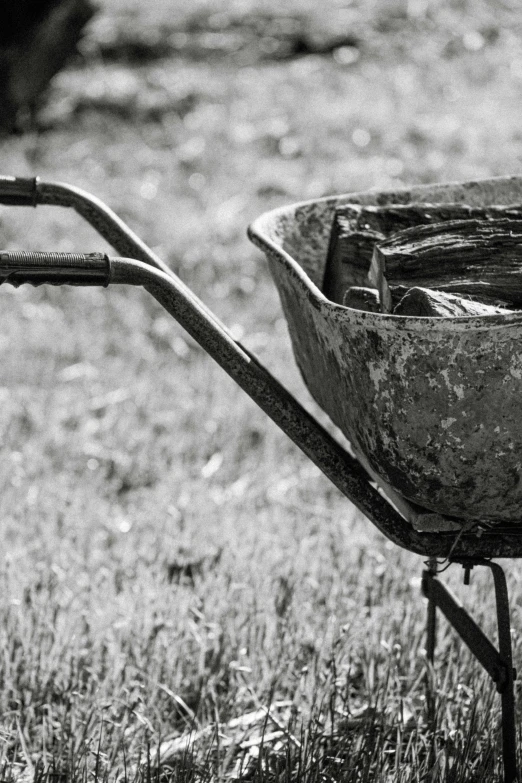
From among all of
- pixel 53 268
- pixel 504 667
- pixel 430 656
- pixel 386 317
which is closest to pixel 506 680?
pixel 504 667

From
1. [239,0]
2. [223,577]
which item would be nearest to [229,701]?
[223,577]

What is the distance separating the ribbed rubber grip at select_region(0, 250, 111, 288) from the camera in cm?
153

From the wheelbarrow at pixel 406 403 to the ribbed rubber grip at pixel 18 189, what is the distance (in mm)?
473

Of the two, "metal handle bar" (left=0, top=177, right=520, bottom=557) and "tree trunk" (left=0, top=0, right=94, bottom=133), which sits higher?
"metal handle bar" (left=0, top=177, right=520, bottom=557)

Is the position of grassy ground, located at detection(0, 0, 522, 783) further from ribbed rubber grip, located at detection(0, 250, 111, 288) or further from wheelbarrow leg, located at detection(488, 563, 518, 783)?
ribbed rubber grip, located at detection(0, 250, 111, 288)

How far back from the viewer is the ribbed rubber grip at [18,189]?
6.73 ft

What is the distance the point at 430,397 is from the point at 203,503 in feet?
4.91

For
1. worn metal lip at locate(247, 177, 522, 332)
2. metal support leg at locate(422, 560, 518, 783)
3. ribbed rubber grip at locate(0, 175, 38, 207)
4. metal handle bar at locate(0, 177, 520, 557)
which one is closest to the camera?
worn metal lip at locate(247, 177, 522, 332)

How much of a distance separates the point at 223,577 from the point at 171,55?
5.25 m

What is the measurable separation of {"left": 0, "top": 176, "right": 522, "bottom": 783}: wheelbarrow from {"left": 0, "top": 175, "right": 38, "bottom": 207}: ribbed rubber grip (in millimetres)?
473

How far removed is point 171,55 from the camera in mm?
6992

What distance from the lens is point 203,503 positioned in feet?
9.70

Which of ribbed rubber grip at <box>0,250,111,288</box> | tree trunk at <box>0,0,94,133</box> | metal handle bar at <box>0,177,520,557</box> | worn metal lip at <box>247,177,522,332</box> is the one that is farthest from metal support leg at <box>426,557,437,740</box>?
tree trunk at <box>0,0,94,133</box>

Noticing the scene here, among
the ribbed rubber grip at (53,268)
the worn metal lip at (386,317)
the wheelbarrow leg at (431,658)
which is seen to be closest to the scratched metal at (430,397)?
the worn metal lip at (386,317)
